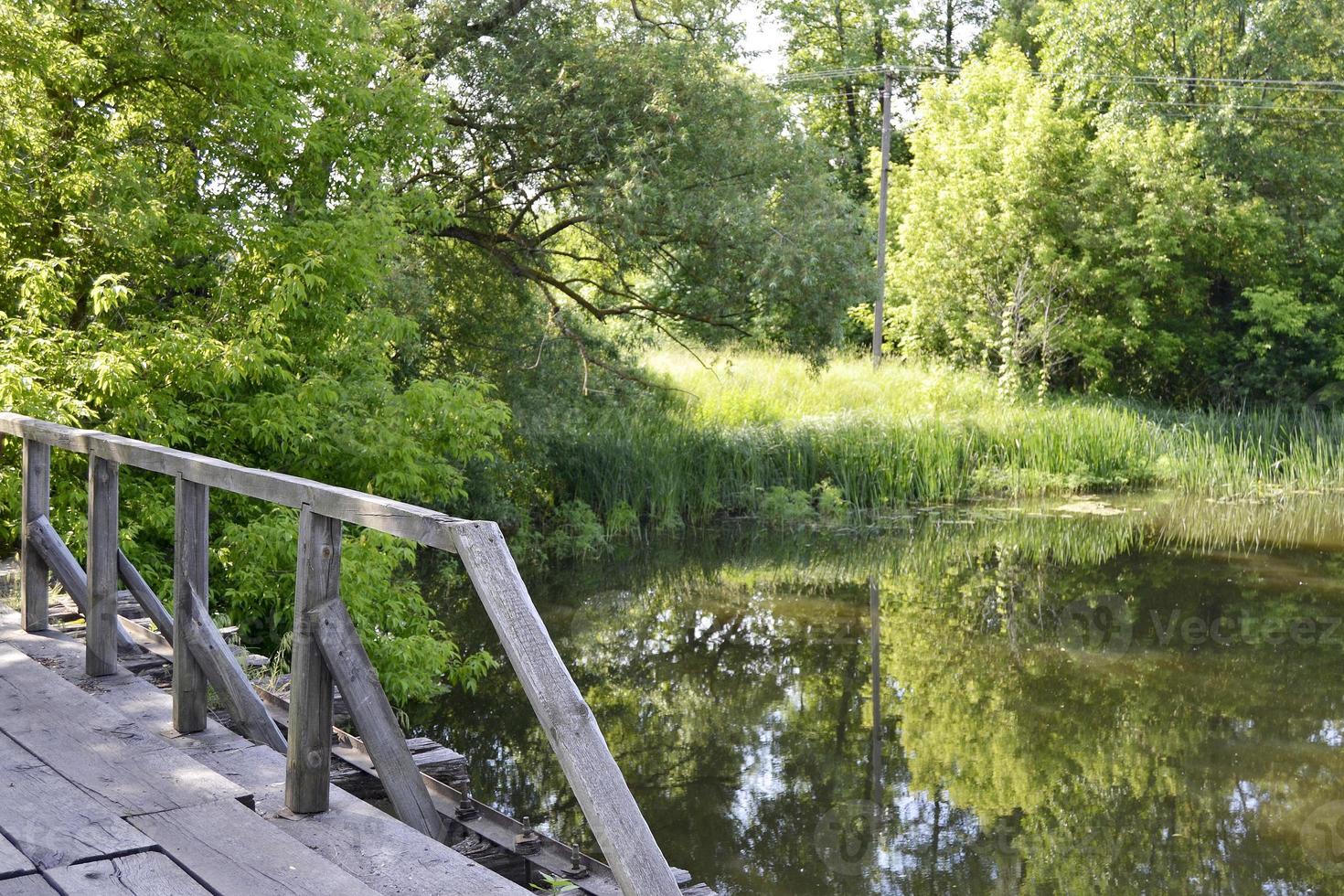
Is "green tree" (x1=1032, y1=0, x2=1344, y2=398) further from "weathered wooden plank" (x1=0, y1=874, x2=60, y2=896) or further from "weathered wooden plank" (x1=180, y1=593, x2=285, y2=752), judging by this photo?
"weathered wooden plank" (x1=0, y1=874, x2=60, y2=896)

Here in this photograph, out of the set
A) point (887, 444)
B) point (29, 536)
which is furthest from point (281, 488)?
point (887, 444)

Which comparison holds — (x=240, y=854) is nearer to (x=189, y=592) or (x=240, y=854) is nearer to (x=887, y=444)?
(x=189, y=592)

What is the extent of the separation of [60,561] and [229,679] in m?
1.40

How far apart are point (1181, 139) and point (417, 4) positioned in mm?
14842

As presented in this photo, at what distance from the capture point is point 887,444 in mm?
16766

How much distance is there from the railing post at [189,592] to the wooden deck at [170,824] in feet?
0.25

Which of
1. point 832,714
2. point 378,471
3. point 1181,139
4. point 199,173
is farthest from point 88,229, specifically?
point 1181,139

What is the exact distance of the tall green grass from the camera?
14797mm

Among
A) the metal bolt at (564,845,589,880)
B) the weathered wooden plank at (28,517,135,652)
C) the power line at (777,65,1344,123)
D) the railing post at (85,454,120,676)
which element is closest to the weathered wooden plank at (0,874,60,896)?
the metal bolt at (564,845,589,880)

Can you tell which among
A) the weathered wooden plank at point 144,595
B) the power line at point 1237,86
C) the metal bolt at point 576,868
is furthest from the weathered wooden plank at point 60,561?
the power line at point 1237,86

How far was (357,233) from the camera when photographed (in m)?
8.09

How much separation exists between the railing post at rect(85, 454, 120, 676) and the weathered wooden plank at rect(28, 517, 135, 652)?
392 millimetres

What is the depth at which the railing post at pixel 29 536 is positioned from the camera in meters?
4.71

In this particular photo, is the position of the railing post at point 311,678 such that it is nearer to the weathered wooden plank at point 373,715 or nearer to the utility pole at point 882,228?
the weathered wooden plank at point 373,715
